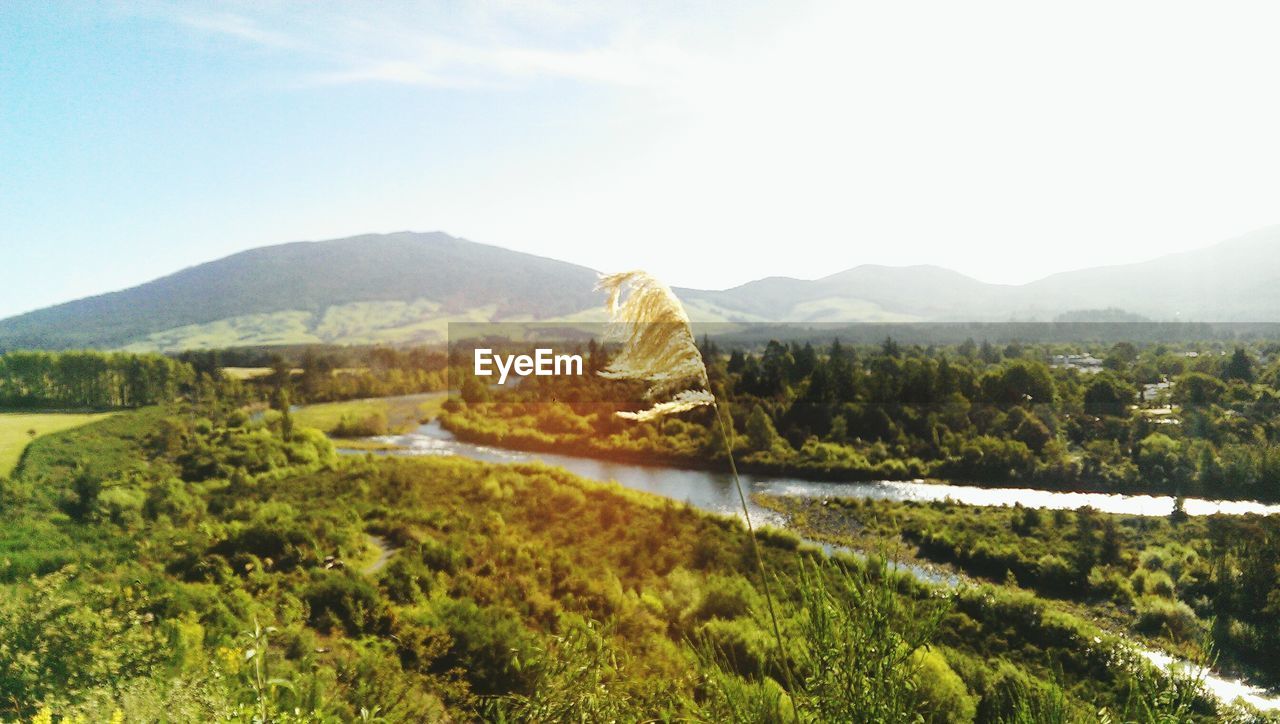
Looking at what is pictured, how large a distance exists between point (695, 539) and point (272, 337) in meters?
40.9

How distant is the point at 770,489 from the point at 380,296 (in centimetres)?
4714

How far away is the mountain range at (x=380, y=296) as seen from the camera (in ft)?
144

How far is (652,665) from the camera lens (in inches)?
373

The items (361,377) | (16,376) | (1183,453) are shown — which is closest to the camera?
(16,376)

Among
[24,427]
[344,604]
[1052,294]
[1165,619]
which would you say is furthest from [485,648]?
[1052,294]

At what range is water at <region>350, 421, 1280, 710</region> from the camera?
23484mm

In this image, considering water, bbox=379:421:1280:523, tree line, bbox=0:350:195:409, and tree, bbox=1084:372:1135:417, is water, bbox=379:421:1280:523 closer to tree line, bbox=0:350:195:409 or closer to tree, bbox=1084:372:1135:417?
tree, bbox=1084:372:1135:417

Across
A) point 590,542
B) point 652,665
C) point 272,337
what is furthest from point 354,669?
point 272,337

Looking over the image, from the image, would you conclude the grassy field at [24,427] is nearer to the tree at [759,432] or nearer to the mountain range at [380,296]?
the mountain range at [380,296]

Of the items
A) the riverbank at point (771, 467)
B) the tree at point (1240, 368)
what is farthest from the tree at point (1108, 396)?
the riverbank at point (771, 467)

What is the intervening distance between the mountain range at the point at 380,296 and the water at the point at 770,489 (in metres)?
10.9

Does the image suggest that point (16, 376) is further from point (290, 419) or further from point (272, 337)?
point (272, 337)

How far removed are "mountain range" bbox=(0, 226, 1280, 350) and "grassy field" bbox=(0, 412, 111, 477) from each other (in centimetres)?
1129

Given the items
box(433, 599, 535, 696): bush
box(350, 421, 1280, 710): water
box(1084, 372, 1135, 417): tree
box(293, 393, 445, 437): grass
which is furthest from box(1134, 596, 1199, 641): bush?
box(293, 393, 445, 437): grass
